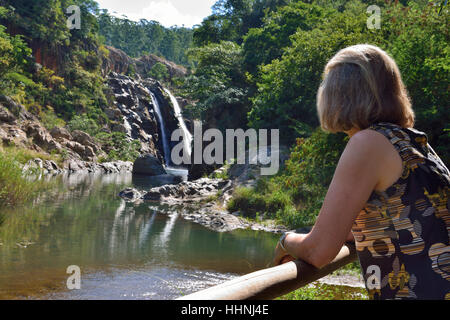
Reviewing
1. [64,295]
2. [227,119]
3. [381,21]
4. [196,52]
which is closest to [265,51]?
[227,119]

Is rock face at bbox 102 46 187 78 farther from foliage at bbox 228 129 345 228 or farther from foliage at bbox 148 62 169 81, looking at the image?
foliage at bbox 228 129 345 228

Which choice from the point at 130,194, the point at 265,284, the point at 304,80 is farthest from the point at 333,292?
the point at 130,194

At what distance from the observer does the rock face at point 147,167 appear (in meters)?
28.8

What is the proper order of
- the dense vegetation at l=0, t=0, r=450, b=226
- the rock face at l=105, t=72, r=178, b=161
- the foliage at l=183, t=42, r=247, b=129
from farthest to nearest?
the rock face at l=105, t=72, r=178, b=161 < the foliage at l=183, t=42, r=247, b=129 < the dense vegetation at l=0, t=0, r=450, b=226

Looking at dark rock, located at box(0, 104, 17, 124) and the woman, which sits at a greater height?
dark rock, located at box(0, 104, 17, 124)

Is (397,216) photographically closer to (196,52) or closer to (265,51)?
(265,51)

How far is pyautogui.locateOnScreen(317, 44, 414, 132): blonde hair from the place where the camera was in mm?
1375

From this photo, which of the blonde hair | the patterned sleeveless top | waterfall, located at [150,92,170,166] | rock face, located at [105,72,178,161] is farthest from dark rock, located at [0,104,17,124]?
the patterned sleeveless top

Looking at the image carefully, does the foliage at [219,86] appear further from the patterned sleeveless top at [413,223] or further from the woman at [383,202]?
the patterned sleeveless top at [413,223]

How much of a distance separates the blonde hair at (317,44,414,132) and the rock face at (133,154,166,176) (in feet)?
90.9

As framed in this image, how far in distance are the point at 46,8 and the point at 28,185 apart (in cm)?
3053

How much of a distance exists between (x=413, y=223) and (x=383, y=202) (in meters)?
0.11

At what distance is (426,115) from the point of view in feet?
28.7

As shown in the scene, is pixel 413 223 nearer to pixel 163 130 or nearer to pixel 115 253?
pixel 115 253
